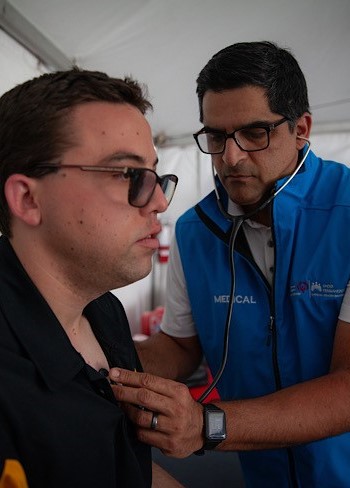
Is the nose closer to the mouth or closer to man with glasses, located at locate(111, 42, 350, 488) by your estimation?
man with glasses, located at locate(111, 42, 350, 488)

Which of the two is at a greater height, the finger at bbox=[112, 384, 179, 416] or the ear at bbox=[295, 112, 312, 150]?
the ear at bbox=[295, 112, 312, 150]

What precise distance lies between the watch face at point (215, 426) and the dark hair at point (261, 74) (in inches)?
33.5

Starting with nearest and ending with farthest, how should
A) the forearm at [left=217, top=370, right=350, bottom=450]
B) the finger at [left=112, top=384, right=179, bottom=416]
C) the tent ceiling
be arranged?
the finger at [left=112, top=384, right=179, bottom=416]
the forearm at [left=217, top=370, right=350, bottom=450]
the tent ceiling

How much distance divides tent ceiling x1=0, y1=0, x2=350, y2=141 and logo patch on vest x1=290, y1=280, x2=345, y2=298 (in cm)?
120

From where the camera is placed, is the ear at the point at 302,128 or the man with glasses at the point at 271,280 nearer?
the man with glasses at the point at 271,280

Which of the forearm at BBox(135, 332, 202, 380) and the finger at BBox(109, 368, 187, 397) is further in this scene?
the forearm at BBox(135, 332, 202, 380)

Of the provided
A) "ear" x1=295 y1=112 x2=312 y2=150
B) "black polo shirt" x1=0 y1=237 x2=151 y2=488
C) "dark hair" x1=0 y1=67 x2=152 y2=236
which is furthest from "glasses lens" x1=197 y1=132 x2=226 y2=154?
"black polo shirt" x1=0 y1=237 x2=151 y2=488

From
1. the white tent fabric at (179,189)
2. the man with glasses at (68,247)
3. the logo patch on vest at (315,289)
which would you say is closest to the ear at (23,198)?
the man with glasses at (68,247)

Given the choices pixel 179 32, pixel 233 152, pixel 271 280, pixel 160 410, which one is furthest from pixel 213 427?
pixel 179 32

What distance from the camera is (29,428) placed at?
2.13ft

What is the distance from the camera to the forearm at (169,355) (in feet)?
4.21

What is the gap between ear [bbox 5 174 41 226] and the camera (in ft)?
2.60

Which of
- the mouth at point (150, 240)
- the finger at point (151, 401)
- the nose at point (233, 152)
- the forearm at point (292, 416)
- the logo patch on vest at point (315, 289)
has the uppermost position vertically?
the nose at point (233, 152)

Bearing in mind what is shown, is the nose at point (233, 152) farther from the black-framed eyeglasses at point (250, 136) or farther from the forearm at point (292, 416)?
the forearm at point (292, 416)
